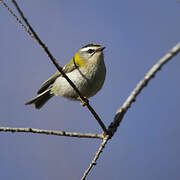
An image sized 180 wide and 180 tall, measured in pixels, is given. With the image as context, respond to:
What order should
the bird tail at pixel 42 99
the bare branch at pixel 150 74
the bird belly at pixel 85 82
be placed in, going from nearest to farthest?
the bare branch at pixel 150 74, the bird belly at pixel 85 82, the bird tail at pixel 42 99

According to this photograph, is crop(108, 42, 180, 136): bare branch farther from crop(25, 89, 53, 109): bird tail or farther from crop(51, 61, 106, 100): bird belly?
crop(25, 89, 53, 109): bird tail

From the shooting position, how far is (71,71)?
3521mm

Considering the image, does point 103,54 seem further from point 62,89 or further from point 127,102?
point 127,102

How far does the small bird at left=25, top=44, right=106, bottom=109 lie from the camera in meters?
3.27

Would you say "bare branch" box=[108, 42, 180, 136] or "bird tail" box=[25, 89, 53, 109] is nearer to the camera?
"bare branch" box=[108, 42, 180, 136]

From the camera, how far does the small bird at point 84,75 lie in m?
3.27

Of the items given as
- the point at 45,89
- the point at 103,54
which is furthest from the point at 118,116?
the point at 45,89

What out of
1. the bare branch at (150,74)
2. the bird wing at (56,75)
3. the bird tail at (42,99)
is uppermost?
the bare branch at (150,74)

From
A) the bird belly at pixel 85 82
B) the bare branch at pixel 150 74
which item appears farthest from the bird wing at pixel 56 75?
the bare branch at pixel 150 74

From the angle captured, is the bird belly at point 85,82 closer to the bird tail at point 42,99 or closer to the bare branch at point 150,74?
the bird tail at point 42,99

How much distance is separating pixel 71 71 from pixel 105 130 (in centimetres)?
164

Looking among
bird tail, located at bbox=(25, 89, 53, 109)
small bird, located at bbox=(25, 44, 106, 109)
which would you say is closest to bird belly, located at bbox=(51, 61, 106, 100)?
small bird, located at bbox=(25, 44, 106, 109)

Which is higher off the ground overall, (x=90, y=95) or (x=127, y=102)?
(x=127, y=102)

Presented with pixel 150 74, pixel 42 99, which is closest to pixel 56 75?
pixel 42 99
